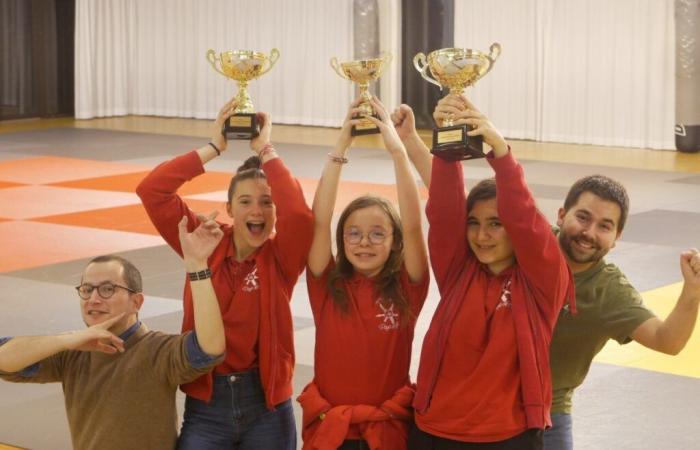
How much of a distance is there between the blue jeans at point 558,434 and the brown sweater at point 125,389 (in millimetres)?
1400

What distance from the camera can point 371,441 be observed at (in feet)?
15.2

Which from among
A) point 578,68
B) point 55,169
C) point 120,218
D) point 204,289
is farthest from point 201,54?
point 204,289

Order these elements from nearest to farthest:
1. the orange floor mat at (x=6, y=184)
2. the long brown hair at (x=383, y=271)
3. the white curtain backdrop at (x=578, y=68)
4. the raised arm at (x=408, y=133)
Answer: the long brown hair at (x=383, y=271), the raised arm at (x=408, y=133), the orange floor mat at (x=6, y=184), the white curtain backdrop at (x=578, y=68)

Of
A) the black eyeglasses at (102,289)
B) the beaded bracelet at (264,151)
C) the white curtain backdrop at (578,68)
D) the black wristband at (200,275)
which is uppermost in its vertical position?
the white curtain backdrop at (578,68)

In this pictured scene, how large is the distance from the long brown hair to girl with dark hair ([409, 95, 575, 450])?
0.99 feet

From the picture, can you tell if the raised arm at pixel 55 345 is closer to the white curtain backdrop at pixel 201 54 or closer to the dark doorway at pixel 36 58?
the white curtain backdrop at pixel 201 54

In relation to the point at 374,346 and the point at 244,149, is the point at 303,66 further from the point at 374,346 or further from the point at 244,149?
the point at 374,346

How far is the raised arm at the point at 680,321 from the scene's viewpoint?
15.1ft

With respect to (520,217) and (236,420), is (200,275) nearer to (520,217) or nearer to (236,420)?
(236,420)

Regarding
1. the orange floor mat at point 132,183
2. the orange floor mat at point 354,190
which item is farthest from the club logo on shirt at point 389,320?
the orange floor mat at point 132,183

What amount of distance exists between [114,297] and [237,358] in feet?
1.87

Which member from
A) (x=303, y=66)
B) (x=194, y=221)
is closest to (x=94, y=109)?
(x=303, y=66)

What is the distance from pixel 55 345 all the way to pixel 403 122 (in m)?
1.70

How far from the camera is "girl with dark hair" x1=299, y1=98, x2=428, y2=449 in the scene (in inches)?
185
